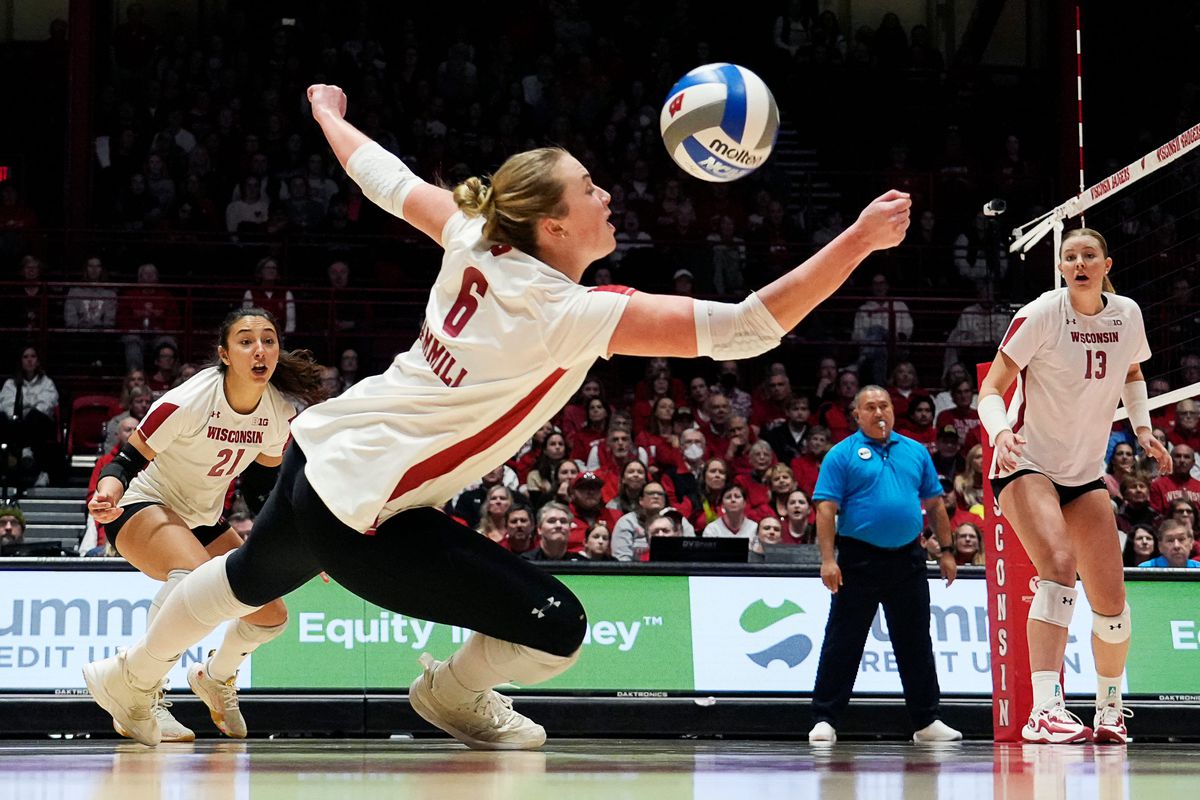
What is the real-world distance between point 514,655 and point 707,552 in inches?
223

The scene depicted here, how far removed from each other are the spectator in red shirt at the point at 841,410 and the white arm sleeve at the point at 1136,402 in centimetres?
754

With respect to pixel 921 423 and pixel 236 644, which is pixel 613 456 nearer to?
pixel 921 423

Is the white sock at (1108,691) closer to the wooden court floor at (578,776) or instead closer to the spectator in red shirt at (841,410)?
the wooden court floor at (578,776)

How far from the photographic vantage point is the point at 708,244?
16.7 m

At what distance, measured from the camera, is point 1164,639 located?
32.8 ft

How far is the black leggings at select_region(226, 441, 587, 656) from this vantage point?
4.17 meters

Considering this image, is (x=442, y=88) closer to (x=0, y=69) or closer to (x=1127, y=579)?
(x=0, y=69)

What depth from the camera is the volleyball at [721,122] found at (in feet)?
16.7

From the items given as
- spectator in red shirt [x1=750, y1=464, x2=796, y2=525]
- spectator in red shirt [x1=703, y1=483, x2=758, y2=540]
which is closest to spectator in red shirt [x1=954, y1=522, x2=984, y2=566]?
spectator in red shirt [x1=750, y1=464, x2=796, y2=525]

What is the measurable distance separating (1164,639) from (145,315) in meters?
10.9

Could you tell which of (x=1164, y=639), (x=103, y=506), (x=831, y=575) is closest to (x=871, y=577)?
(x=831, y=575)

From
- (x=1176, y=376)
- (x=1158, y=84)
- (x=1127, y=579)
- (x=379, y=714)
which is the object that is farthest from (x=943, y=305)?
(x=379, y=714)

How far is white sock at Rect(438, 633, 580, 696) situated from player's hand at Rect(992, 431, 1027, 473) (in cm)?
267

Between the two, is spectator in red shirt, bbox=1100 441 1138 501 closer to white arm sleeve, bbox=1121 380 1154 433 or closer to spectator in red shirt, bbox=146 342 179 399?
white arm sleeve, bbox=1121 380 1154 433
